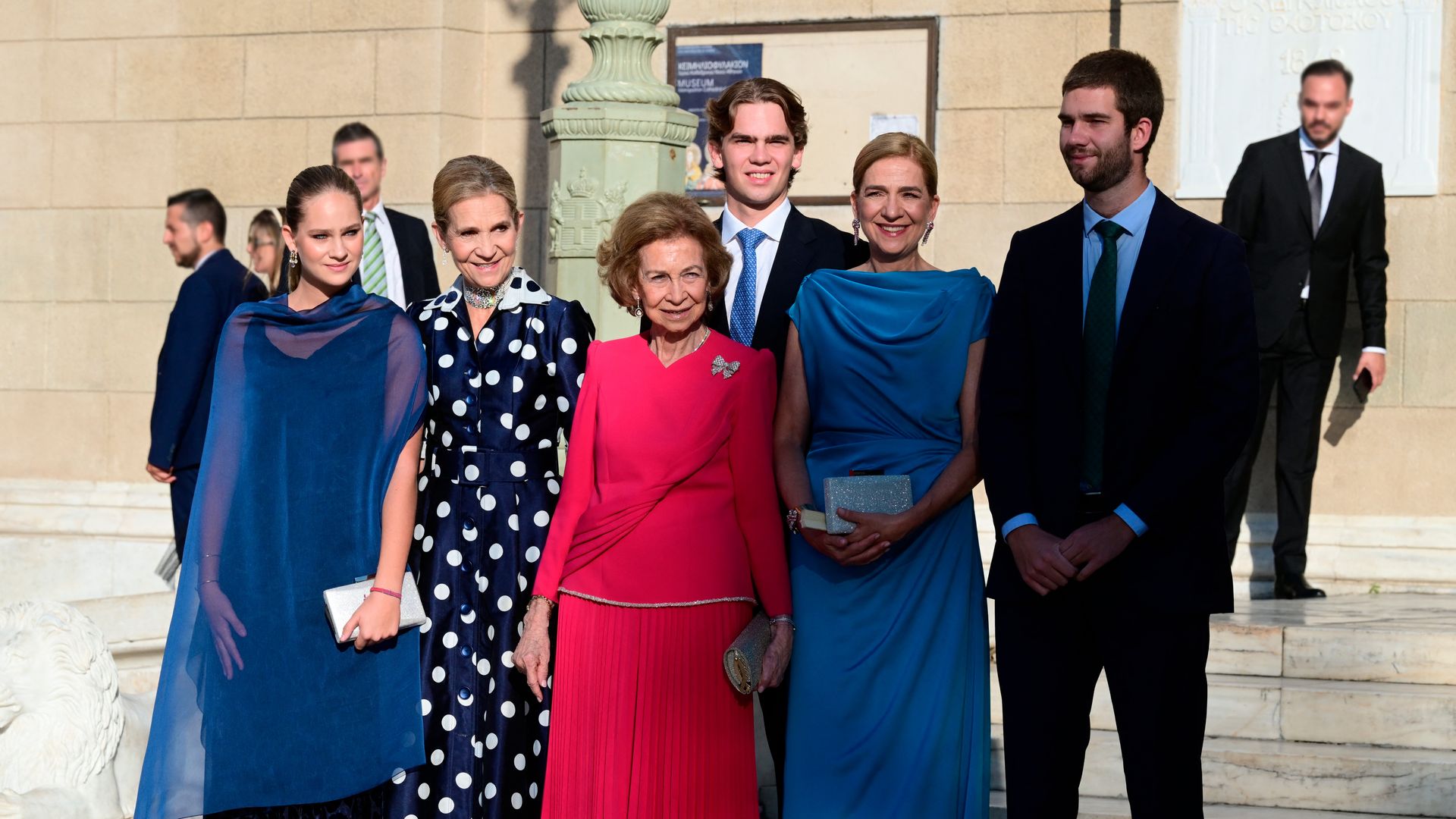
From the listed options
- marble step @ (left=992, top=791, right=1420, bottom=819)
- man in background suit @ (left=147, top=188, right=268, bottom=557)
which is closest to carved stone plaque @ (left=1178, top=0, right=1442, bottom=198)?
marble step @ (left=992, top=791, right=1420, bottom=819)

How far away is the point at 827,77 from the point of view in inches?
350

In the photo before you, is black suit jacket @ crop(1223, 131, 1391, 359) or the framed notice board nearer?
black suit jacket @ crop(1223, 131, 1391, 359)

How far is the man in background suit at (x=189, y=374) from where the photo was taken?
751 centimetres

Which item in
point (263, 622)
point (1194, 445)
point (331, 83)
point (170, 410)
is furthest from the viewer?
point (331, 83)

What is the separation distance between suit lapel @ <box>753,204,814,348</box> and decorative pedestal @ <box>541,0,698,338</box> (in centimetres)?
192

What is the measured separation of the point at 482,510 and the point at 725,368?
2.24ft

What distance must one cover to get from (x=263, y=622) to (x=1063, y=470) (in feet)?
6.13

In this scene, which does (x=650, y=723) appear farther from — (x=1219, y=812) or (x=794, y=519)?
(x=1219, y=812)

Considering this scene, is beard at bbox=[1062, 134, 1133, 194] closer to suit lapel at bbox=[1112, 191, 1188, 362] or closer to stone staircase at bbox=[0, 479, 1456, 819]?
suit lapel at bbox=[1112, 191, 1188, 362]

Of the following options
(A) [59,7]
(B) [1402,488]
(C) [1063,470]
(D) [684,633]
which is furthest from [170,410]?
(B) [1402,488]

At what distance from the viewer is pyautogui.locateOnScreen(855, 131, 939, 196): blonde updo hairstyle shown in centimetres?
433

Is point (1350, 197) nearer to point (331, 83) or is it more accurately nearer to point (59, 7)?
point (331, 83)

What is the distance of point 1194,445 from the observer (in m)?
3.74

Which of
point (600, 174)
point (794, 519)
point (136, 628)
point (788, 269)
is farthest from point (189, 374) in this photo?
point (794, 519)
